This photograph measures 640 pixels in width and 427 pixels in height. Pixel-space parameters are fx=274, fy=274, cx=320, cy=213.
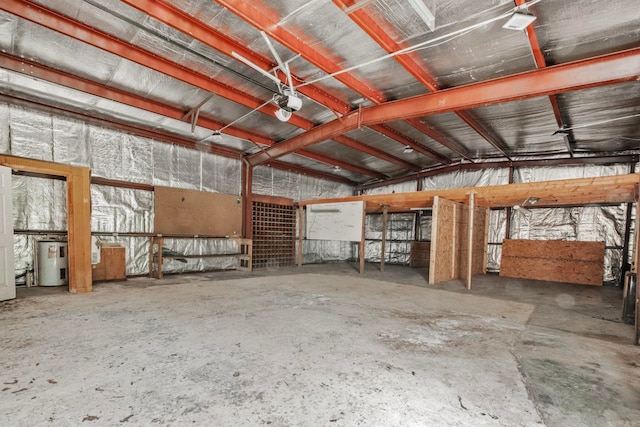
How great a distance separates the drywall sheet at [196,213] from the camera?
6152mm

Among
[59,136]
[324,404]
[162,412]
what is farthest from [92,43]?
[324,404]

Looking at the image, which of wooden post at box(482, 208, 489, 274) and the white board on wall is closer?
the white board on wall

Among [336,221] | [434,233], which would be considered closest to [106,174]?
[336,221]

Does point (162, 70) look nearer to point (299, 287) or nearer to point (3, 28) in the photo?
point (3, 28)

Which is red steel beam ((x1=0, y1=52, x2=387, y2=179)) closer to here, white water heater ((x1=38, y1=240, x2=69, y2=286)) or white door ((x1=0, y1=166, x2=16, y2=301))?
white door ((x1=0, y1=166, x2=16, y2=301))

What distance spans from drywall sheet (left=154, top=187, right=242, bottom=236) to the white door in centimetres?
232

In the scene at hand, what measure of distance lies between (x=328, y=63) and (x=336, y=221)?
473cm

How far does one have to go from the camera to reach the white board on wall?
7.17m

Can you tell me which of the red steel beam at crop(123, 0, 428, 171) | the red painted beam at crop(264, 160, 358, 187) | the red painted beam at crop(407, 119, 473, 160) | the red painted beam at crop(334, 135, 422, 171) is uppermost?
the red steel beam at crop(123, 0, 428, 171)

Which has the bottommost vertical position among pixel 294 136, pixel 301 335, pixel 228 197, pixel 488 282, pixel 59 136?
pixel 488 282

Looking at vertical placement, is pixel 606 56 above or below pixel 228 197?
above

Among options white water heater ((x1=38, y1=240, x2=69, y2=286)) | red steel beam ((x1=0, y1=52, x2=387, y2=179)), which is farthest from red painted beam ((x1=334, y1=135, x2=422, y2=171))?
white water heater ((x1=38, y1=240, x2=69, y2=286))

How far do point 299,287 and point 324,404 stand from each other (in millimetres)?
3520

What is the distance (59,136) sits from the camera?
199 inches
